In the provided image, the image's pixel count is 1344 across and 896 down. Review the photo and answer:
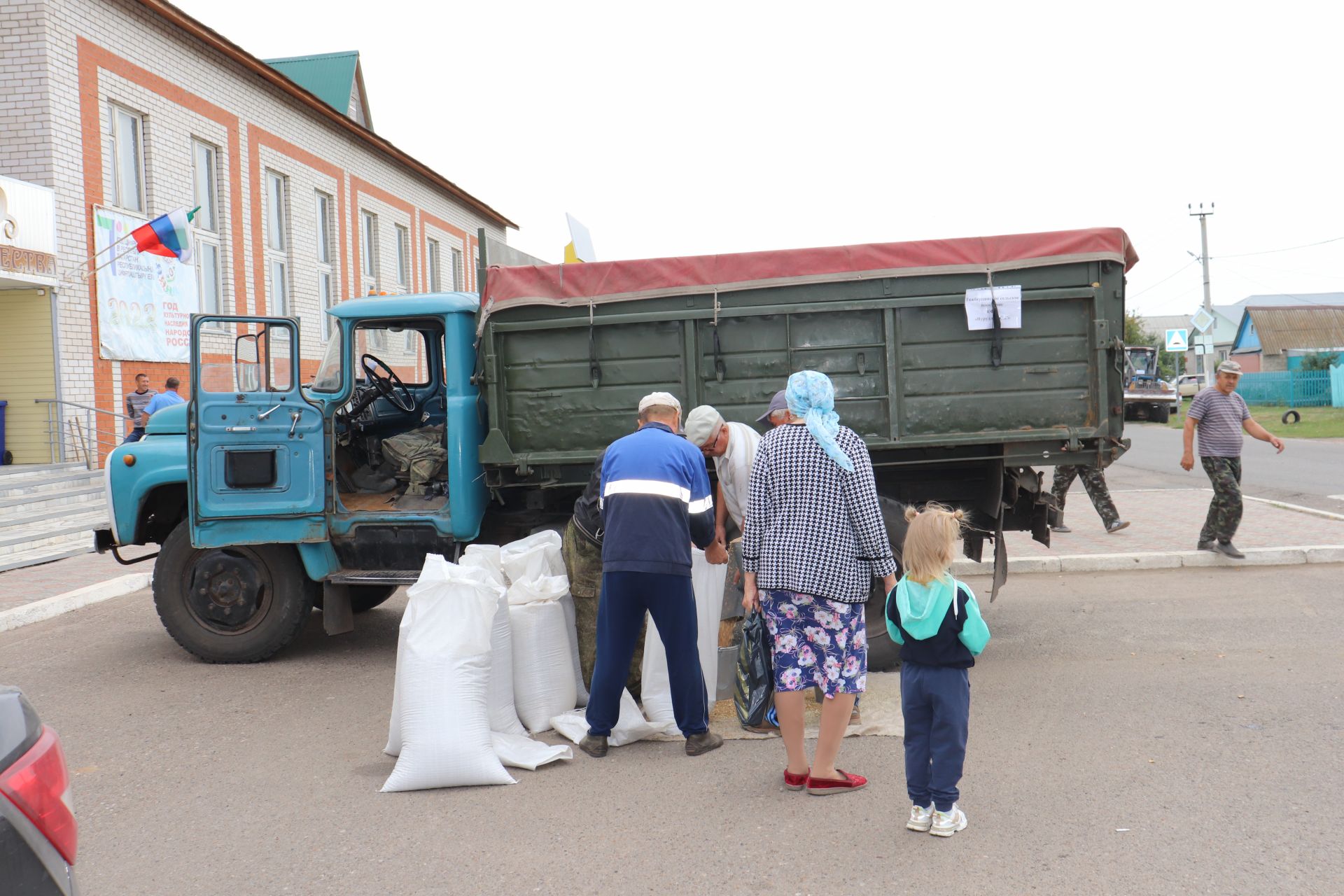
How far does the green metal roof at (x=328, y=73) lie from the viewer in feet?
Answer: 92.2

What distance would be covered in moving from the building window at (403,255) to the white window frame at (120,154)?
11.3 metres

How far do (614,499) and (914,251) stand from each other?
271 centimetres

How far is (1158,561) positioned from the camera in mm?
9820

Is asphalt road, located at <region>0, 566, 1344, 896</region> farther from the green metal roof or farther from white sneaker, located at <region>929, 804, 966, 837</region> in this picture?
the green metal roof

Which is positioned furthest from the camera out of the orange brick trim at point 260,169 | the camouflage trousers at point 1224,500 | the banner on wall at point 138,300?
the orange brick trim at point 260,169

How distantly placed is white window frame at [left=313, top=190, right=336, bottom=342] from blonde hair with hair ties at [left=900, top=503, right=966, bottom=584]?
22.0 metres

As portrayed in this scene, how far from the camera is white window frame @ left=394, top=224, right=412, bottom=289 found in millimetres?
29125

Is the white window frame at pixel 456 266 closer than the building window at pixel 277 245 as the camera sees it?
No

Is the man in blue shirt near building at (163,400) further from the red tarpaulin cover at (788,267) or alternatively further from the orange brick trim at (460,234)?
the orange brick trim at (460,234)

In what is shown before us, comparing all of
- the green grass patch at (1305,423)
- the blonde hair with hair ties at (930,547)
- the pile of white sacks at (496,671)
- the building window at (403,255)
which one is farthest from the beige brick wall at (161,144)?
the green grass patch at (1305,423)

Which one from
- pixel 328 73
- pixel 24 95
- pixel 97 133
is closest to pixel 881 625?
pixel 24 95

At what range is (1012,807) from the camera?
4.41 m


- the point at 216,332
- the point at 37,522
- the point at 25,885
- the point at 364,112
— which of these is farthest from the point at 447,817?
the point at 364,112

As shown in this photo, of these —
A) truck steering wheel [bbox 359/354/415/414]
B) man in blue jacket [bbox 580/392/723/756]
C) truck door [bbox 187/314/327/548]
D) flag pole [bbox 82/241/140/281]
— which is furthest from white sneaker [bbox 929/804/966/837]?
Answer: flag pole [bbox 82/241/140/281]
